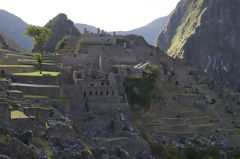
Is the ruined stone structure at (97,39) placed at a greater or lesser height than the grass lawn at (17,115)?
greater

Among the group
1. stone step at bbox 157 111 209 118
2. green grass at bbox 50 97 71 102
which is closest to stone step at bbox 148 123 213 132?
stone step at bbox 157 111 209 118

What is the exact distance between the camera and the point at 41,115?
117ft

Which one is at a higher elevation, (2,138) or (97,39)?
(97,39)

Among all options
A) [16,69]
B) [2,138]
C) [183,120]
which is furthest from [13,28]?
[2,138]

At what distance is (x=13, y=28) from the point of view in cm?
12231

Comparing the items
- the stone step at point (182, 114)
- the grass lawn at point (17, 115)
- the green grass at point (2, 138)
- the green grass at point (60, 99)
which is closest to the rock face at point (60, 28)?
the stone step at point (182, 114)

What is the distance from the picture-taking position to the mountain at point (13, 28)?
120256mm

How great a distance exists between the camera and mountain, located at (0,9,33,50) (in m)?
120

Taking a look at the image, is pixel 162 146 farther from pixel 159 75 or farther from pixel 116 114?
pixel 159 75

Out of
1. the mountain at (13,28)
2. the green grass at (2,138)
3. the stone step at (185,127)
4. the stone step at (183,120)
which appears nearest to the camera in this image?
the green grass at (2,138)

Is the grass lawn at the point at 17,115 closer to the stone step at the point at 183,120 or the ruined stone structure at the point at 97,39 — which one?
the stone step at the point at 183,120

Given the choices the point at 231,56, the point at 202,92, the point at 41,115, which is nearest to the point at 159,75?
the point at 202,92

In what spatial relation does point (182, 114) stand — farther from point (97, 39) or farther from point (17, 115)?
point (17, 115)

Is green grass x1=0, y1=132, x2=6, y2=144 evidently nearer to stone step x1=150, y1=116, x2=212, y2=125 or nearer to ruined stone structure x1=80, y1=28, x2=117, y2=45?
stone step x1=150, y1=116, x2=212, y2=125
